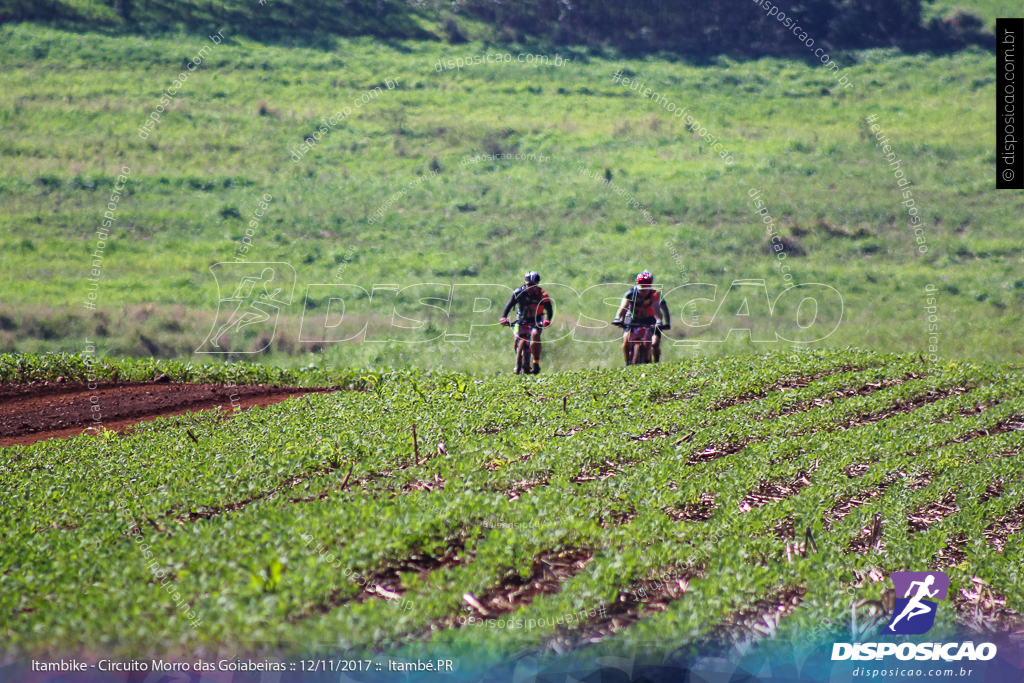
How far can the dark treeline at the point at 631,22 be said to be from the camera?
143 ft

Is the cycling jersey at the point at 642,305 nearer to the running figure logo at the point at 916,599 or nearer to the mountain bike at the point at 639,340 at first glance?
the mountain bike at the point at 639,340

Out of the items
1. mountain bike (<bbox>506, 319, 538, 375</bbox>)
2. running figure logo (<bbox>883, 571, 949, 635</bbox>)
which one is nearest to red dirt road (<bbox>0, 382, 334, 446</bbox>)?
mountain bike (<bbox>506, 319, 538, 375</bbox>)

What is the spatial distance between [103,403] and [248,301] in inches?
550

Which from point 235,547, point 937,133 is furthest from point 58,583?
point 937,133

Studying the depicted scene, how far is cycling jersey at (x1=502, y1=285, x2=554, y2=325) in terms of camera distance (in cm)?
1678

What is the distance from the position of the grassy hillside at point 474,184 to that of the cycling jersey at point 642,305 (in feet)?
17.2

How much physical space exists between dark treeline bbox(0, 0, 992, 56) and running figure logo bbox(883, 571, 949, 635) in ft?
135

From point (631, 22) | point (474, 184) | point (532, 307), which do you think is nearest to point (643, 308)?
point (532, 307)

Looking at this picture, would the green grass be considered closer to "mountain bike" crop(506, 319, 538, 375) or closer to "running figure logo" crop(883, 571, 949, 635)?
"mountain bike" crop(506, 319, 538, 375)

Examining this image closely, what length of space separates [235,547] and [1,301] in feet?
79.1

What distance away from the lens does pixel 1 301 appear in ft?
84.0

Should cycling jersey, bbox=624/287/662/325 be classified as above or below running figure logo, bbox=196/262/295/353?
above

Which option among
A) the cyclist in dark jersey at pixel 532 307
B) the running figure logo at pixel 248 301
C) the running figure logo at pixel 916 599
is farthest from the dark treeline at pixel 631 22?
the running figure logo at pixel 916 599

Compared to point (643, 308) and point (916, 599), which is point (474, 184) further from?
point (916, 599)
